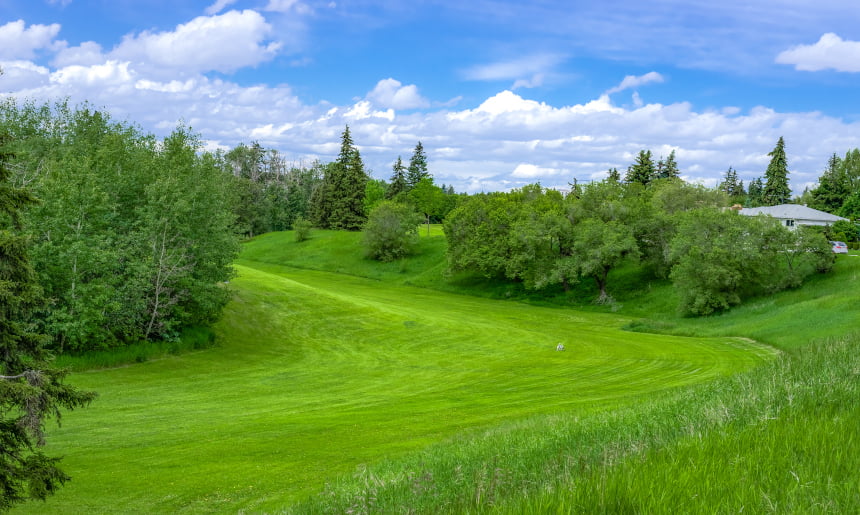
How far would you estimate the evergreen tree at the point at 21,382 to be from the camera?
10.2 metres

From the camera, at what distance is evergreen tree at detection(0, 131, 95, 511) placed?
10.2 m

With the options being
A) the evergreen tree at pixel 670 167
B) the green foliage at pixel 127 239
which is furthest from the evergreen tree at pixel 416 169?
the green foliage at pixel 127 239

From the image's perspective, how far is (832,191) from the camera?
11038 centimetres

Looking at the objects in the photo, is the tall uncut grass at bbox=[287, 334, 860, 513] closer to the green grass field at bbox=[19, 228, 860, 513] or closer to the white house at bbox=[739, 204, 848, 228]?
the green grass field at bbox=[19, 228, 860, 513]

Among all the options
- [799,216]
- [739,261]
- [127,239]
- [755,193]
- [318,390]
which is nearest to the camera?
[318,390]

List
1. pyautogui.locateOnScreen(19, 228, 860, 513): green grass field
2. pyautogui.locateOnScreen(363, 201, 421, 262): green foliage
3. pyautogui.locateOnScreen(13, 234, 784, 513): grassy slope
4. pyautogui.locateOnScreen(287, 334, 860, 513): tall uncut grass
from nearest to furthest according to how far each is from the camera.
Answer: pyautogui.locateOnScreen(287, 334, 860, 513): tall uncut grass < pyautogui.locateOnScreen(19, 228, 860, 513): green grass field < pyautogui.locateOnScreen(13, 234, 784, 513): grassy slope < pyautogui.locateOnScreen(363, 201, 421, 262): green foliage

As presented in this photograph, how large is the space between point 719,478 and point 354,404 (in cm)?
2112

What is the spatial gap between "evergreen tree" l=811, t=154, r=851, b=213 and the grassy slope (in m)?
77.9

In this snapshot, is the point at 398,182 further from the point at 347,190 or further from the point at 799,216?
the point at 799,216

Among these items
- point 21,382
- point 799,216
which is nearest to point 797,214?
point 799,216

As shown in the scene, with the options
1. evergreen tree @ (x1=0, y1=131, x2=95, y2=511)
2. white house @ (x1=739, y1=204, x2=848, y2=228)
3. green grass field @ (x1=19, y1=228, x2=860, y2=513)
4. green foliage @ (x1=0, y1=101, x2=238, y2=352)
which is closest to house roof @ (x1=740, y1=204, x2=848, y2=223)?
white house @ (x1=739, y1=204, x2=848, y2=228)

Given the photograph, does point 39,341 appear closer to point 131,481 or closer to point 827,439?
point 131,481

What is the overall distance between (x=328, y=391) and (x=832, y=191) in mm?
115241

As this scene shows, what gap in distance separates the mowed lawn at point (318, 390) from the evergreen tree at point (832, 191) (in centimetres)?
7969
